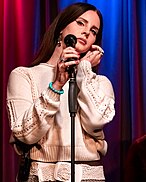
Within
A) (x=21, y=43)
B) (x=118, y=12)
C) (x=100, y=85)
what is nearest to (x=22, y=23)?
(x=21, y=43)

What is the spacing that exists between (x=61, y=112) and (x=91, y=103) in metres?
0.11

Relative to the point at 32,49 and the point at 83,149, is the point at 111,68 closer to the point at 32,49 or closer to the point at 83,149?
the point at 32,49

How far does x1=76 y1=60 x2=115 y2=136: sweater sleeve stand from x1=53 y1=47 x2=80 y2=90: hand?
0.13 metres

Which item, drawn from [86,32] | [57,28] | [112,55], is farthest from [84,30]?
[112,55]

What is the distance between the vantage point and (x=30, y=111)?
1339 mm

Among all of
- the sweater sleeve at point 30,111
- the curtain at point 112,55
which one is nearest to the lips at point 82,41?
the sweater sleeve at point 30,111

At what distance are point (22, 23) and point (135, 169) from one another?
Result: 967 millimetres

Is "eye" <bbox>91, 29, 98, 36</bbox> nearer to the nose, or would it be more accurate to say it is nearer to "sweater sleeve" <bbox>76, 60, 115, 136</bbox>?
the nose

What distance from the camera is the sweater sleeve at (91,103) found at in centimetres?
140

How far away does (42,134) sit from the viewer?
1.34 metres

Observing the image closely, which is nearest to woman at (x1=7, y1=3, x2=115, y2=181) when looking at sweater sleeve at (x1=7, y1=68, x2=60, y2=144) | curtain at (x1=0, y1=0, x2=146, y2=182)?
sweater sleeve at (x1=7, y1=68, x2=60, y2=144)

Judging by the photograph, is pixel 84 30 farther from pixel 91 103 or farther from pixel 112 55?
pixel 112 55

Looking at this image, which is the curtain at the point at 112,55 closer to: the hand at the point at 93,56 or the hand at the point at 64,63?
the hand at the point at 93,56

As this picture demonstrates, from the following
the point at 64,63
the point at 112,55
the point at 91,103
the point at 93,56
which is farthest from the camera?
the point at 112,55
